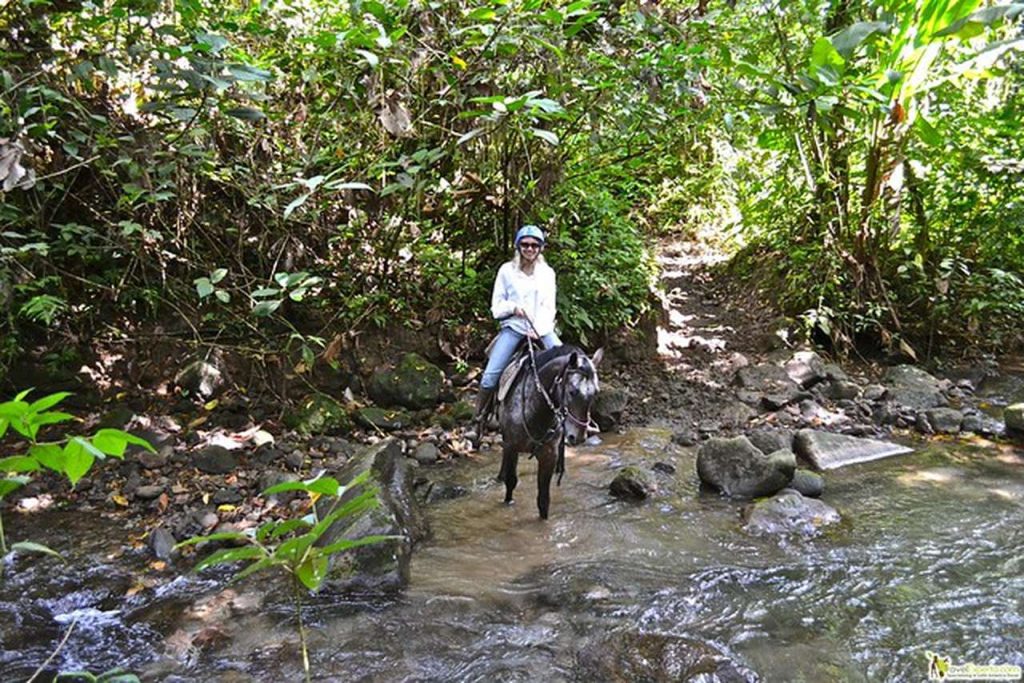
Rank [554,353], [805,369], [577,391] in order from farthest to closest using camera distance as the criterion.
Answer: [805,369], [554,353], [577,391]

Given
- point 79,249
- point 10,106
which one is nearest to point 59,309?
point 79,249

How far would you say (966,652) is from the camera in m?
3.96

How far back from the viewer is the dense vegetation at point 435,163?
5.09 meters

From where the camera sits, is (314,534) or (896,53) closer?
(314,534)

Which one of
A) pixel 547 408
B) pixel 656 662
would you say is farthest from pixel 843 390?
pixel 656 662

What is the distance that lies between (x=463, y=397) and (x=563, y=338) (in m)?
1.69

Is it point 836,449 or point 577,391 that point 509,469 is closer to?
point 577,391

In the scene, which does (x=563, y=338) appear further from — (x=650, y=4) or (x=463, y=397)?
(x=650, y=4)

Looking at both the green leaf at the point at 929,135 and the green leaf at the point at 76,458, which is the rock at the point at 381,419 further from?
the green leaf at the point at 929,135

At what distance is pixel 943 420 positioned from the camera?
8.11 meters

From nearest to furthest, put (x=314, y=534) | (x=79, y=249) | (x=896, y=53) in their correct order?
(x=314, y=534) → (x=896, y=53) → (x=79, y=249)

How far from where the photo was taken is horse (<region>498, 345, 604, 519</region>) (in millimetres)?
5340

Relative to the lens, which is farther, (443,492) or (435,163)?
(435,163)

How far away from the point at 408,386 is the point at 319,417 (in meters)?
1.19
